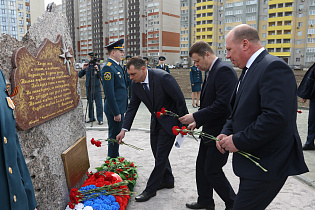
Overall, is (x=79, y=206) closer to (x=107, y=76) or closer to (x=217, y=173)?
(x=217, y=173)

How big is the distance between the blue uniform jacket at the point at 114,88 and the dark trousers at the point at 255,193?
3.04 m

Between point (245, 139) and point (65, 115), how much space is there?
2.45 metres

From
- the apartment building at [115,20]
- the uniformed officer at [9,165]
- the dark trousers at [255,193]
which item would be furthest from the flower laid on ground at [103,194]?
the apartment building at [115,20]

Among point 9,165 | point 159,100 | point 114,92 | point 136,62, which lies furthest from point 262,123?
point 114,92

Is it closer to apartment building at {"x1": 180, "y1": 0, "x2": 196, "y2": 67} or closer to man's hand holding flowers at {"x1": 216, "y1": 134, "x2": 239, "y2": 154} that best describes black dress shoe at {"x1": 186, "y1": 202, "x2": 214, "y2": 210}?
man's hand holding flowers at {"x1": 216, "y1": 134, "x2": 239, "y2": 154}

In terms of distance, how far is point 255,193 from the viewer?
207cm

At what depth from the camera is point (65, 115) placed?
3543mm

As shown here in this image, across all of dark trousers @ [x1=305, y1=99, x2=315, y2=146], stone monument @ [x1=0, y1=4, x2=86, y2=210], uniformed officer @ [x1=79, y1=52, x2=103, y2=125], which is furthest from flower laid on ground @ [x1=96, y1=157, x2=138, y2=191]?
dark trousers @ [x1=305, y1=99, x2=315, y2=146]

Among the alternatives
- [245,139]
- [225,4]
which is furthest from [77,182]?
[225,4]

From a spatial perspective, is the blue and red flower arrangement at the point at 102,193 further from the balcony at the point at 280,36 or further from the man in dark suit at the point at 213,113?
the balcony at the point at 280,36

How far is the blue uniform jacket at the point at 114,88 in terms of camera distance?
187 inches

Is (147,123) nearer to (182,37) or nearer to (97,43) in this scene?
(182,37)

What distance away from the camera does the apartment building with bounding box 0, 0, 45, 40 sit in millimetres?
65562

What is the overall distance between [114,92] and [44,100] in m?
2.19
